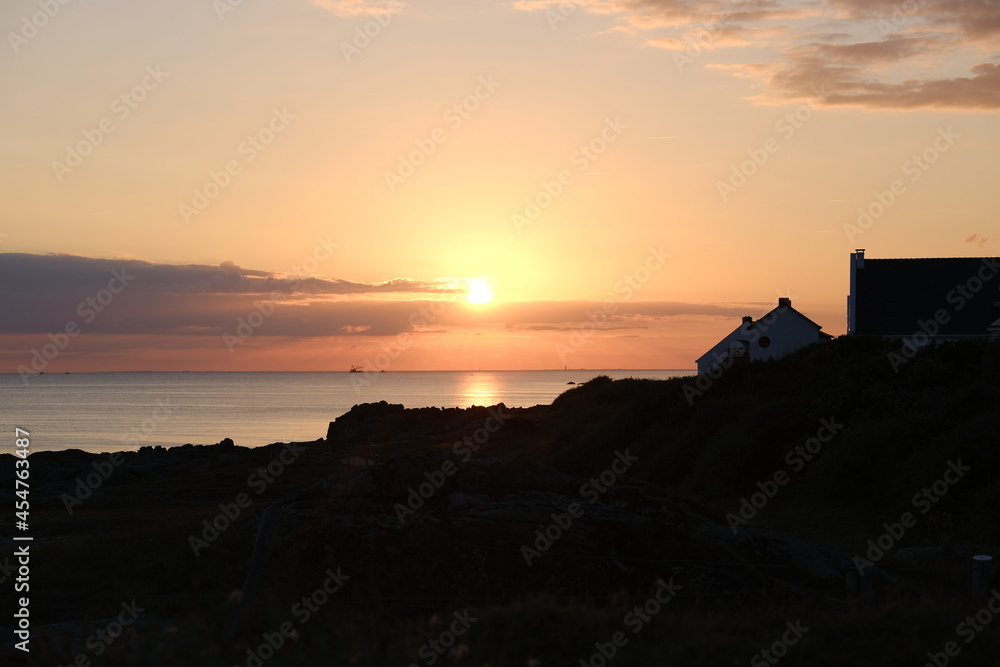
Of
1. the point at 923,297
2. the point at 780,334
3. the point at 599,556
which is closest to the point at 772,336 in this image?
the point at 780,334

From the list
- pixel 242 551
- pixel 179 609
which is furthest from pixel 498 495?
pixel 179 609

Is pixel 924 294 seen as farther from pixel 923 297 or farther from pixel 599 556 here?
pixel 599 556

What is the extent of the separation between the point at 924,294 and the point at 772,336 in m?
11.1

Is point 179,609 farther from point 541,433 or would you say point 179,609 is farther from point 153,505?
point 541,433

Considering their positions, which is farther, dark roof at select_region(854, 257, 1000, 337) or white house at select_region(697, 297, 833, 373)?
white house at select_region(697, 297, 833, 373)

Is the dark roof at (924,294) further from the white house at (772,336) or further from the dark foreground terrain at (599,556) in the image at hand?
the dark foreground terrain at (599,556)

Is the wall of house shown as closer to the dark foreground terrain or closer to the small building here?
the small building

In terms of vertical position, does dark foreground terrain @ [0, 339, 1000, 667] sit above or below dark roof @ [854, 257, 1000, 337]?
below

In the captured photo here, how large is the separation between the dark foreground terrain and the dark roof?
28022 millimetres

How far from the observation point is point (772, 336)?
64250 mm

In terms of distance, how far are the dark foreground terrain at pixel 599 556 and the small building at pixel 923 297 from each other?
91.0 feet

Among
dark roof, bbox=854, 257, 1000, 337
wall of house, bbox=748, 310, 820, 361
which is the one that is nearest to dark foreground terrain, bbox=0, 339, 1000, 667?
dark roof, bbox=854, 257, 1000, 337

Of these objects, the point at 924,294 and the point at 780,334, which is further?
the point at 780,334

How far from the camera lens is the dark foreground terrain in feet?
29.2
